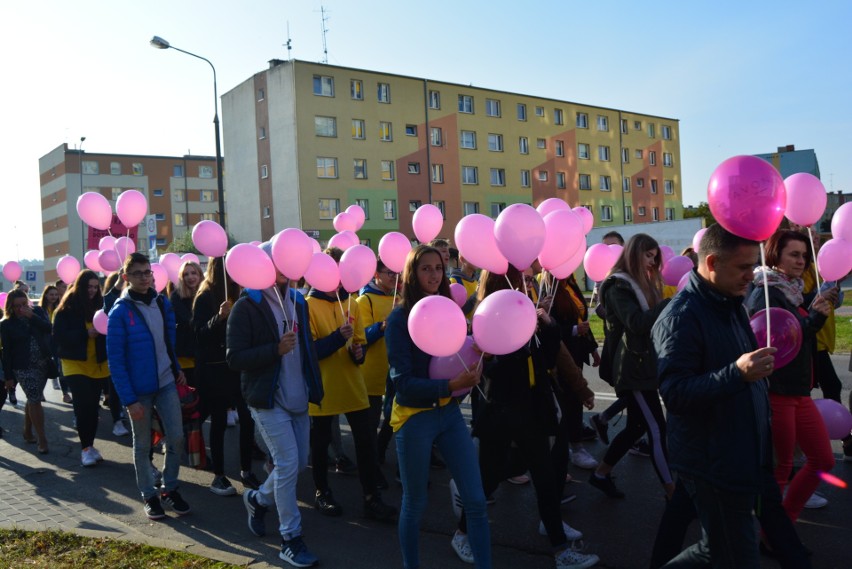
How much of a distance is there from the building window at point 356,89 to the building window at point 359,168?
12.1ft

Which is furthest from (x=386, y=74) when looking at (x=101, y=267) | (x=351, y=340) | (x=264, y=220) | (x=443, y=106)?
(x=351, y=340)

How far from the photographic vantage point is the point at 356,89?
42.2 metres

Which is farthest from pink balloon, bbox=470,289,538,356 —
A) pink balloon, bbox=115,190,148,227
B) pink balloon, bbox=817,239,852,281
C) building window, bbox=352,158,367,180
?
building window, bbox=352,158,367,180

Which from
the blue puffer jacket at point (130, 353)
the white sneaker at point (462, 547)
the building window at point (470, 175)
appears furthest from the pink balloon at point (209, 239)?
the building window at point (470, 175)

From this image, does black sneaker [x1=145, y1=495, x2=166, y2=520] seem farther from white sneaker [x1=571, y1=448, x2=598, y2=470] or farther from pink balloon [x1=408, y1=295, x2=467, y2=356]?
white sneaker [x1=571, y1=448, x2=598, y2=470]

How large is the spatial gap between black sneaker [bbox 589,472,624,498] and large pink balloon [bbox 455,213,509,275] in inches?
72.4

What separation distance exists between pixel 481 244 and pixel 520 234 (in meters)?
0.46

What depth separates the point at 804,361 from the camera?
13.2ft

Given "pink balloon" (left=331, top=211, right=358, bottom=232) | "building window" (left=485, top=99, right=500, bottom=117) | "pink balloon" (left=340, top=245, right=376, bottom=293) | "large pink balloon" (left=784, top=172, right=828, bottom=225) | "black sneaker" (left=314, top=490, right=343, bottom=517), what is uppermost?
"building window" (left=485, top=99, right=500, bottom=117)

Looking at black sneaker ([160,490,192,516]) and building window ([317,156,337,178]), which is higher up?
building window ([317,156,337,178])

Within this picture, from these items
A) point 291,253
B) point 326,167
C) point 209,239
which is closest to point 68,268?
point 209,239

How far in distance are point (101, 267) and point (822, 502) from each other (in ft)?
26.4

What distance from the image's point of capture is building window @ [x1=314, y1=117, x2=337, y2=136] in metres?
40.9

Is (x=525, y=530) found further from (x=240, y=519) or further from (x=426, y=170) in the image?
(x=426, y=170)
